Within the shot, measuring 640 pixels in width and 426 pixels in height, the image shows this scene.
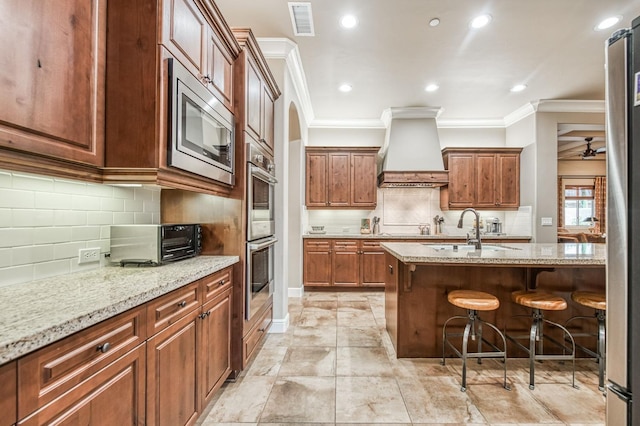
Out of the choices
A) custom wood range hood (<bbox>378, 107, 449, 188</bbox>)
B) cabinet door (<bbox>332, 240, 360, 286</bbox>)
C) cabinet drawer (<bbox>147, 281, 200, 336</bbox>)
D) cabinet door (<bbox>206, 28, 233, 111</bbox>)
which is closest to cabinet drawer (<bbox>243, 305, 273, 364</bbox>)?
cabinet drawer (<bbox>147, 281, 200, 336</bbox>)

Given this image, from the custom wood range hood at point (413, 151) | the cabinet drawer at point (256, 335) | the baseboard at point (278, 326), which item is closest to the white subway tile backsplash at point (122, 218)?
the cabinet drawer at point (256, 335)

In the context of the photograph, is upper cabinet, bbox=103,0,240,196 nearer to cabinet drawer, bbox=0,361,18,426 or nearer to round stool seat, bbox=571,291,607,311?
cabinet drawer, bbox=0,361,18,426

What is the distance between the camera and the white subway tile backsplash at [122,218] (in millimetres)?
1879

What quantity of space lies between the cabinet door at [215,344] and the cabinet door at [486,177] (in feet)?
15.9

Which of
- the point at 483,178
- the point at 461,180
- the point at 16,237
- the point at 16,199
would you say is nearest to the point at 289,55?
the point at 16,199

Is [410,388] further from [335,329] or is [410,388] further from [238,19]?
[238,19]

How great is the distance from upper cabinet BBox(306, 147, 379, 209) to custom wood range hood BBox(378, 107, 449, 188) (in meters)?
0.32

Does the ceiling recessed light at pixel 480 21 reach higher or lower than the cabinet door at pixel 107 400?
higher

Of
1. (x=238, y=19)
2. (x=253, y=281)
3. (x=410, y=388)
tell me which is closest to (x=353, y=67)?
(x=238, y=19)

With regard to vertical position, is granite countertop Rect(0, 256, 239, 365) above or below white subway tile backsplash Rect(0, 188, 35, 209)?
below

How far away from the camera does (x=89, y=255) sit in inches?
65.6

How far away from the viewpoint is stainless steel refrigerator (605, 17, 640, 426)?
85 centimetres

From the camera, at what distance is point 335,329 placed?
3348 mm

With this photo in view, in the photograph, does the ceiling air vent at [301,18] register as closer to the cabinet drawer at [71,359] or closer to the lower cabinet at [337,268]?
the cabinet drawer at [71,359]
